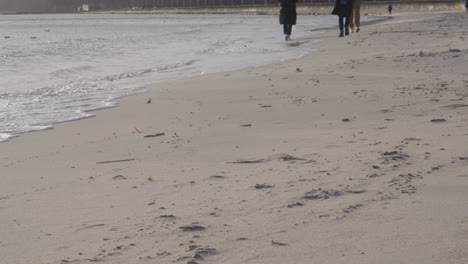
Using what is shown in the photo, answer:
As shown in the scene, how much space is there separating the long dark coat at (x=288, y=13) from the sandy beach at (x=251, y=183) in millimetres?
13113

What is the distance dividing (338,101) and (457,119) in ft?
5.18

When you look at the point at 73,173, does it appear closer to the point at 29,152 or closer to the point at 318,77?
the point at 29,152

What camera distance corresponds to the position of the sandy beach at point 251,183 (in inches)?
107

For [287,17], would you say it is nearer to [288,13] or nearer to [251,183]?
[288,13]

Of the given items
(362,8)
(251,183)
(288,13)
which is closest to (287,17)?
(288,13)

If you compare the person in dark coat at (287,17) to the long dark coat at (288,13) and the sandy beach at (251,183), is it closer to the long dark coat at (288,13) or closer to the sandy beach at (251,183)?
the long dark coat at (288,13)

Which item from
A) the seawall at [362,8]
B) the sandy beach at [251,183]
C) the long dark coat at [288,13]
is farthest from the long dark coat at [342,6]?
the seawall at [362,8]

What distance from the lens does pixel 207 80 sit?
938 cm

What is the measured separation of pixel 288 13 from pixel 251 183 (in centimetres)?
1678

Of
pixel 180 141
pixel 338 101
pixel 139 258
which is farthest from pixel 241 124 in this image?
pixel 139 258

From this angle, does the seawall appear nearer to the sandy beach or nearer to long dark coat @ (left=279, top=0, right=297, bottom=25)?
long dark coat @ (left=279, top=0, right=297, bottom=25)

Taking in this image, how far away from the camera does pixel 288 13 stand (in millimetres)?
20062

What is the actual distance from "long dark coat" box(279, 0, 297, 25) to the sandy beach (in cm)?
1311

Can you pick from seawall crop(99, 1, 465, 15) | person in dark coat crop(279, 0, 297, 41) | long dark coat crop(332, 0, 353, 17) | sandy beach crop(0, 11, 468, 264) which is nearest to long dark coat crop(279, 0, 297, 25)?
person in dark coat crop(279, 0, 297, 41)
